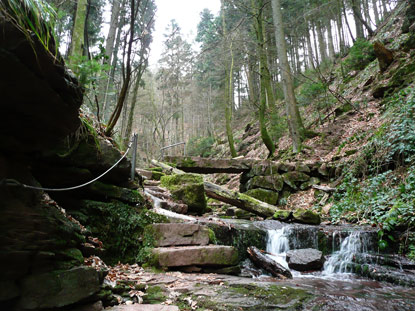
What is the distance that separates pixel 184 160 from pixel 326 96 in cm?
818

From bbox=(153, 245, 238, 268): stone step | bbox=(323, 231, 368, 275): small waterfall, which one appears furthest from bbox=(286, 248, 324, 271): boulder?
bbox=(153, 245, 238, 268): stone step

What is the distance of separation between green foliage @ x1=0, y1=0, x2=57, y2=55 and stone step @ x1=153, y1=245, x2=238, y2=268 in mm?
Result: 3344

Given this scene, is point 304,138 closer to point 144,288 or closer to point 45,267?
point 144,288

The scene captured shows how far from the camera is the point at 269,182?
11.2 m

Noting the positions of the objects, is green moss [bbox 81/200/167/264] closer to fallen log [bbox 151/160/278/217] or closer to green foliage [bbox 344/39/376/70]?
fallen log [bbox 151/160/278/217]

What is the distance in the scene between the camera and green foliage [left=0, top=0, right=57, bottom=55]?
1.82 m

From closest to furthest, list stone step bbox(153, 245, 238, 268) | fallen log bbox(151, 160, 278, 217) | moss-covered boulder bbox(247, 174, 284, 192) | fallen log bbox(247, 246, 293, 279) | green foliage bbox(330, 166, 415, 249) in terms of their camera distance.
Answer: stone step bbox(153, 245, 238, 268) < fallen log bbox(247, 246, 293, 279) < green foliage bbox(330, 166, 415, 249) < fallen log bbox(151, 160, 278, 217) < moss-covered boulder bbox(247, 174, 284, 192)

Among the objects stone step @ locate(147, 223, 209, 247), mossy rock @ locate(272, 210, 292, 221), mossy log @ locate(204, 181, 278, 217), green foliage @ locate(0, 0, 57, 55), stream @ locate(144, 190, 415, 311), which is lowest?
stream @ locate(144, 190, 415, 311)

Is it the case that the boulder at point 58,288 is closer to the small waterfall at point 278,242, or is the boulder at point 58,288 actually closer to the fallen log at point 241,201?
the small waterfall at point 278,242

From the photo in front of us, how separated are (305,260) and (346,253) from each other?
114cm

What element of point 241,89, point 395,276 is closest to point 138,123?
point 241,89

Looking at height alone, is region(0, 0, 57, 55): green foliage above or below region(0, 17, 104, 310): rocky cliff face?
above

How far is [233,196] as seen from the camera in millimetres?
8648

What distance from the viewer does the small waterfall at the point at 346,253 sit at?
576cm
